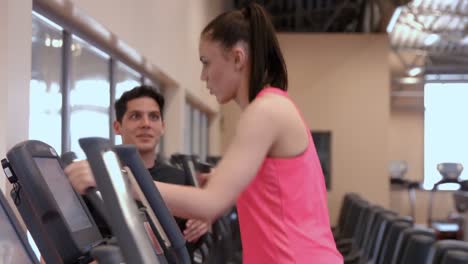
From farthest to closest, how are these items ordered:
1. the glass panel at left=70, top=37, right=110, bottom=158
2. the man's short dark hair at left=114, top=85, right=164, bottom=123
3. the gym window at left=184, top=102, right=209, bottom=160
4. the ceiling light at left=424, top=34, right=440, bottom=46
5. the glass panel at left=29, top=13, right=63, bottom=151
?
the ceiling light at left=424, top=34, right=440, bottom=46 < the gym window at left=184, top=102, right=209, bottom=160 < the glass panel at left=70, top=37, right=110, bottom=158 < the glass panel at left=29, top=13, right=63, bottom=151 < the man's short dark hair at left=114, top=85, right=164, bottom=123

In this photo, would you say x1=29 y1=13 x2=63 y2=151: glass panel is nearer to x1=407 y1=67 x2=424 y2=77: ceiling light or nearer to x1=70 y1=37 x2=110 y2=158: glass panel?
x1=70 y1=37 x2=110 y2=158: glass panel

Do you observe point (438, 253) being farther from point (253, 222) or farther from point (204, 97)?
point (204, 97)

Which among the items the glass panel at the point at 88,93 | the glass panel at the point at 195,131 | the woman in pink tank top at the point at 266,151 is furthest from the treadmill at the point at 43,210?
the glass panel at the point at 195,131

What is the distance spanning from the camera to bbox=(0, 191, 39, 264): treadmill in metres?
1.35

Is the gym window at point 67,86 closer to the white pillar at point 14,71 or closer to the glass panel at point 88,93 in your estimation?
the glass panel at point 88,93

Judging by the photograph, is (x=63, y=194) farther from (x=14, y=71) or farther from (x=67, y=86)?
(x=67, y=86)

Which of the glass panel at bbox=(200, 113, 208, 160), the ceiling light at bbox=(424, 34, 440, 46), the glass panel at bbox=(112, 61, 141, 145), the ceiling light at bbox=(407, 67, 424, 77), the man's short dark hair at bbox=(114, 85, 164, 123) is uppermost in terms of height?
the ceiling light at bbox=(424, 34, 440, 46)

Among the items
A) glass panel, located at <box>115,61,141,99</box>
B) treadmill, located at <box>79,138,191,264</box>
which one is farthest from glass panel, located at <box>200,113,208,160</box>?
treadmill, located at <box>79,138,191,264</box>

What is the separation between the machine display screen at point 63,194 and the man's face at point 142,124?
5.00ft

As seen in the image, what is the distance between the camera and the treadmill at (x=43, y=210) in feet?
4.14

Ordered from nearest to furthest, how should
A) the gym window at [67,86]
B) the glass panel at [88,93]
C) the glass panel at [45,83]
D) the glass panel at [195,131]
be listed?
the glass panel at [45,83]
the gym window at [67,86]
the glass panel at [88,93]
the glass panel at [195,131]

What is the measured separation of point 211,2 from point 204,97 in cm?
178

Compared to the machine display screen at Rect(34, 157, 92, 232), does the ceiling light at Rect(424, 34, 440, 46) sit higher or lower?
higher

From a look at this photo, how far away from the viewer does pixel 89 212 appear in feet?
4.83
